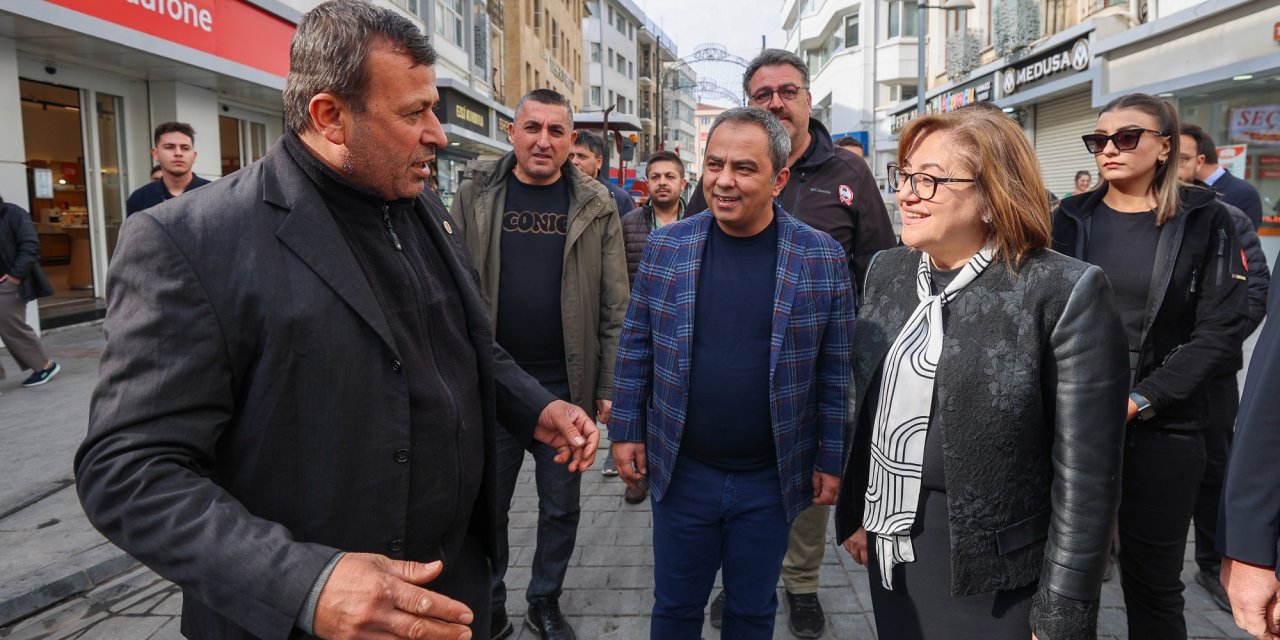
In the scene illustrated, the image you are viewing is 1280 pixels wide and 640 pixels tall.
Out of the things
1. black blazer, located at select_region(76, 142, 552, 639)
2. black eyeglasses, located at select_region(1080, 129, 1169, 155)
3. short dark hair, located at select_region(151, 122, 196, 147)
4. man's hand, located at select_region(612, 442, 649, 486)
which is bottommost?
man's hand, located at select_region(612, 442, 649, 486)

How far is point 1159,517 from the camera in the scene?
2852 millimetres

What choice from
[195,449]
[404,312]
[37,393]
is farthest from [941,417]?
[37,393]

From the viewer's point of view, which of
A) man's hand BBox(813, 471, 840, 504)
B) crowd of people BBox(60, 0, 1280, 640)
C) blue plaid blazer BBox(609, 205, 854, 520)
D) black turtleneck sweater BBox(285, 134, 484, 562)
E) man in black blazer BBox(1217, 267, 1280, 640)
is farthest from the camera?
man's hand BBox(813, 471, 840, 504)

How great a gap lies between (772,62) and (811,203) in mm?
769

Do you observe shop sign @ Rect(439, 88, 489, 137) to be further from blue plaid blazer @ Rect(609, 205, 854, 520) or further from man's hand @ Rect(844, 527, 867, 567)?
man's hand @ Rect(844, 527, 867, 567)

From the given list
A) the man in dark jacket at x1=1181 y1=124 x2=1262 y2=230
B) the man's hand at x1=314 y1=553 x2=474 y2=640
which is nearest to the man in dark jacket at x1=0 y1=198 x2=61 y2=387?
the man's hand at x1=314 y1=553 x2=474 y2=640

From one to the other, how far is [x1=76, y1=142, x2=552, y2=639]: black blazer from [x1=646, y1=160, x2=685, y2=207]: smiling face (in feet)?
16.4

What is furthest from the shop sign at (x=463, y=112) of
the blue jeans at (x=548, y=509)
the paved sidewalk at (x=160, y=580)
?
the blue jeans at (x=548, y=509)

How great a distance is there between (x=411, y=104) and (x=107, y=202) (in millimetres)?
12114

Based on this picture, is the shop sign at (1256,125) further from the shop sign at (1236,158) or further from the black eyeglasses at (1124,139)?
the black eyeglasses at (1124,139)

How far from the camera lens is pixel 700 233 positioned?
2.98 metres

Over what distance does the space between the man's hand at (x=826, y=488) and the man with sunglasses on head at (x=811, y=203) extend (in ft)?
2.64

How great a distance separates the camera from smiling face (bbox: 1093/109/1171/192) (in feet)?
9.95

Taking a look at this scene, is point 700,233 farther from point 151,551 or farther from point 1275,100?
point 1275,100
